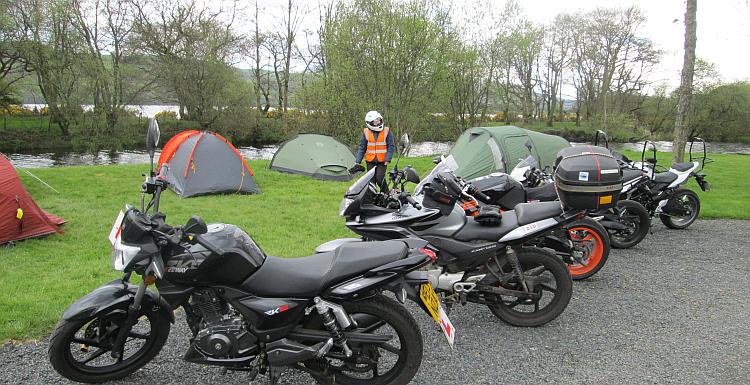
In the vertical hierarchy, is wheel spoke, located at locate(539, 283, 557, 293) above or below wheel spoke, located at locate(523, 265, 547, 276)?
below

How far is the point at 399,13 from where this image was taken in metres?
18.0

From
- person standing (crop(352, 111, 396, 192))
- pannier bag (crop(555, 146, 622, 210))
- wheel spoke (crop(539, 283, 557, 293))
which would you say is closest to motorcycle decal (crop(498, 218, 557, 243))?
pannier bag (crop(555, 146, 622, 210))

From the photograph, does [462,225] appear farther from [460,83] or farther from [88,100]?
[88,100]

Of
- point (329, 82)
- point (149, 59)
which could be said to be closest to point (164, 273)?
point (329, 82)

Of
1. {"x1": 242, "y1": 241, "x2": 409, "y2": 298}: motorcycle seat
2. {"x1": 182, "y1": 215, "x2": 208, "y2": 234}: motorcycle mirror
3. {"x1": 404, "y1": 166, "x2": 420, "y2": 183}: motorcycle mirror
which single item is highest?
{"x1": 404, "y1": 166, "x2": 420, "y2": 183}: motorcycle mirror

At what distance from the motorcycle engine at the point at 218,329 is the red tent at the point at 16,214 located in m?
4.32

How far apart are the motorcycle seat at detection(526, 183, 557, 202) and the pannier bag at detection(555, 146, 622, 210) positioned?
157 cm

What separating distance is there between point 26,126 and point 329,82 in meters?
18.4

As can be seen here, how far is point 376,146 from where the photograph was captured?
8.44m

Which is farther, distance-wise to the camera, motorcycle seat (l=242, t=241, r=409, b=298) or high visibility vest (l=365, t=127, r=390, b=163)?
high visibility vest (l=365, t=127, r=390, b=163)

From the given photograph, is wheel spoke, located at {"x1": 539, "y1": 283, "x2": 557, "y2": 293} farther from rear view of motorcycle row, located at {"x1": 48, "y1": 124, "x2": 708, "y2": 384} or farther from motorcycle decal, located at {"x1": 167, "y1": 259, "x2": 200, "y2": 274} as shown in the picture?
motorcycle decal, located at {"x1": 167, "y1": 259, "x2": 200, "y2": 274}

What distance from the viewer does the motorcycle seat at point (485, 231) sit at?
3602 mm

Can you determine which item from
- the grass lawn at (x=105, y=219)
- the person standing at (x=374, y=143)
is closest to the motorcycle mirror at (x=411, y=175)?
the grass lawn at (x=105, y=219)

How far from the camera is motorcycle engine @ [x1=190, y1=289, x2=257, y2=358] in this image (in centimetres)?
253
